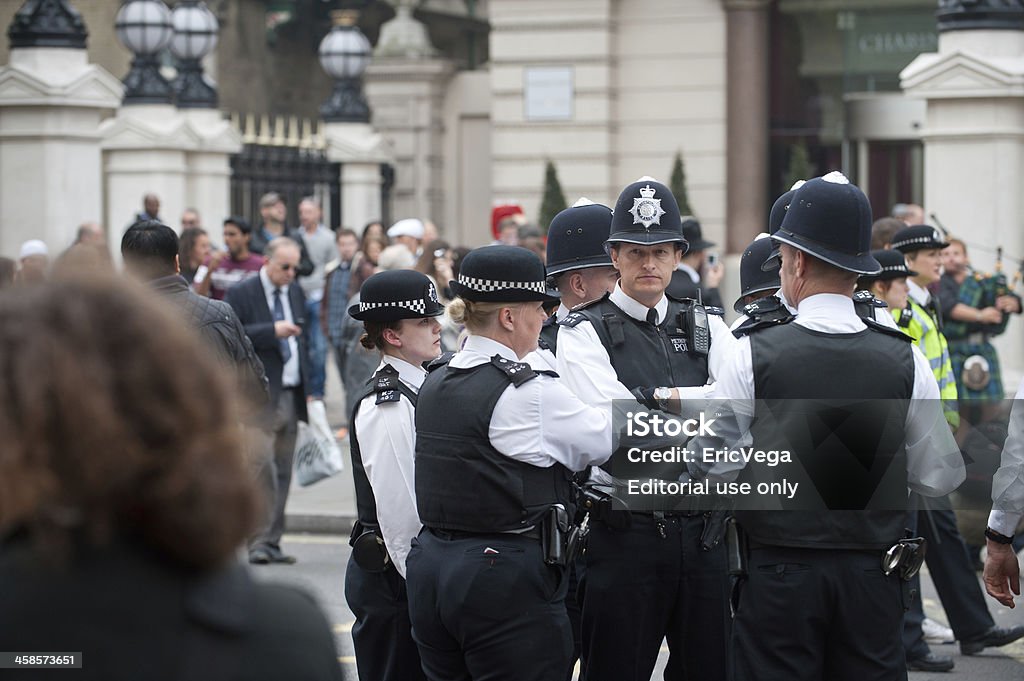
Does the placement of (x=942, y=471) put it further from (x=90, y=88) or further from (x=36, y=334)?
(x=90, y=88)

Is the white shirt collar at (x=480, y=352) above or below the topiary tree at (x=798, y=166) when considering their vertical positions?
below

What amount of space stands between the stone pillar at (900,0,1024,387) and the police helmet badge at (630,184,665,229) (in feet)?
29.6

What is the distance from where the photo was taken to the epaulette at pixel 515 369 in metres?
4.52

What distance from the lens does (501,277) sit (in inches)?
185

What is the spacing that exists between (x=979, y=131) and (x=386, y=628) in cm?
1008

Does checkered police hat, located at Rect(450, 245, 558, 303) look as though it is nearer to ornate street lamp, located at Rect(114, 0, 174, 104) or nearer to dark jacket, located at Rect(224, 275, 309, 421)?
dark jacket, located at Rect(224, 275, 309, 421)

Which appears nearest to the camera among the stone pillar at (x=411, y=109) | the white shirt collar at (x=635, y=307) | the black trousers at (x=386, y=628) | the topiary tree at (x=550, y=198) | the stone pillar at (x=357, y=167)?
the black trousers at (x=386, y=628)

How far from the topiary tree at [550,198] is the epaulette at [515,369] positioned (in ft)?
54.1

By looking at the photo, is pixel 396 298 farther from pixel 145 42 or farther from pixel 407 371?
pixel 145 42

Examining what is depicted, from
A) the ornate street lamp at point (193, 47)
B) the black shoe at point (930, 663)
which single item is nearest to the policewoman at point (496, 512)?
the black shoe at point (930, 663)

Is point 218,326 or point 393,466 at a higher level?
point 218,326

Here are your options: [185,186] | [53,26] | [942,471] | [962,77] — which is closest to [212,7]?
[185,186]

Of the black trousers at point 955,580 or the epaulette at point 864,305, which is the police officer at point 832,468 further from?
the black trousers at point 955,580

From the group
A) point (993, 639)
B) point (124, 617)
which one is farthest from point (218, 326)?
point (124, 617)
